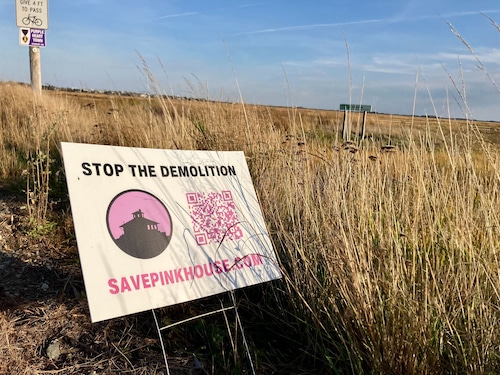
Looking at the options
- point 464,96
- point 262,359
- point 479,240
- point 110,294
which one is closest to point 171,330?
point 262,359

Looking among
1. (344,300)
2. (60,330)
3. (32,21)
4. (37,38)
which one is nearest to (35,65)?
(37,38)

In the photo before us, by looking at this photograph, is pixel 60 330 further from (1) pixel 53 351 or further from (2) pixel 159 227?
(2) pixel 159 227

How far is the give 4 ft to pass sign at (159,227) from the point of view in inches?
64.6

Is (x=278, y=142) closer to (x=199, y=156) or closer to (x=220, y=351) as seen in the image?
(x=199, y=156)

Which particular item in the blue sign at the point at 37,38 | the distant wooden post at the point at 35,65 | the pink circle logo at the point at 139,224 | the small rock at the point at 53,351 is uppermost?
the blue sign at the point at 37,38

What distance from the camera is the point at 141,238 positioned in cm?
178

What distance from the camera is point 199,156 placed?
87.8 inches

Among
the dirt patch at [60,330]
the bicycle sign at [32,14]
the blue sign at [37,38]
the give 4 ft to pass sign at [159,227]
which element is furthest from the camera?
the blue sign at [37,38]

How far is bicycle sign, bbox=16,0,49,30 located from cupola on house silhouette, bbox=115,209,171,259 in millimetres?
6411

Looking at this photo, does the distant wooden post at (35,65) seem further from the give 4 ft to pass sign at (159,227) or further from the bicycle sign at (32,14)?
the give 4 ft to pass sign at (159,227)

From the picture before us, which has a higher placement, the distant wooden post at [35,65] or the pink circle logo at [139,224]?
the distant wooden post at [35,65]

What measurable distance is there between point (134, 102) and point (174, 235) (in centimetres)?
596

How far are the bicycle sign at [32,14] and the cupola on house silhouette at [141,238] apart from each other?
641 centimetres

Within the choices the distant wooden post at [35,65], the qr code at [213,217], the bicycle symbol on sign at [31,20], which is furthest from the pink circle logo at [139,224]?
the distant wooden post at [35,65]
